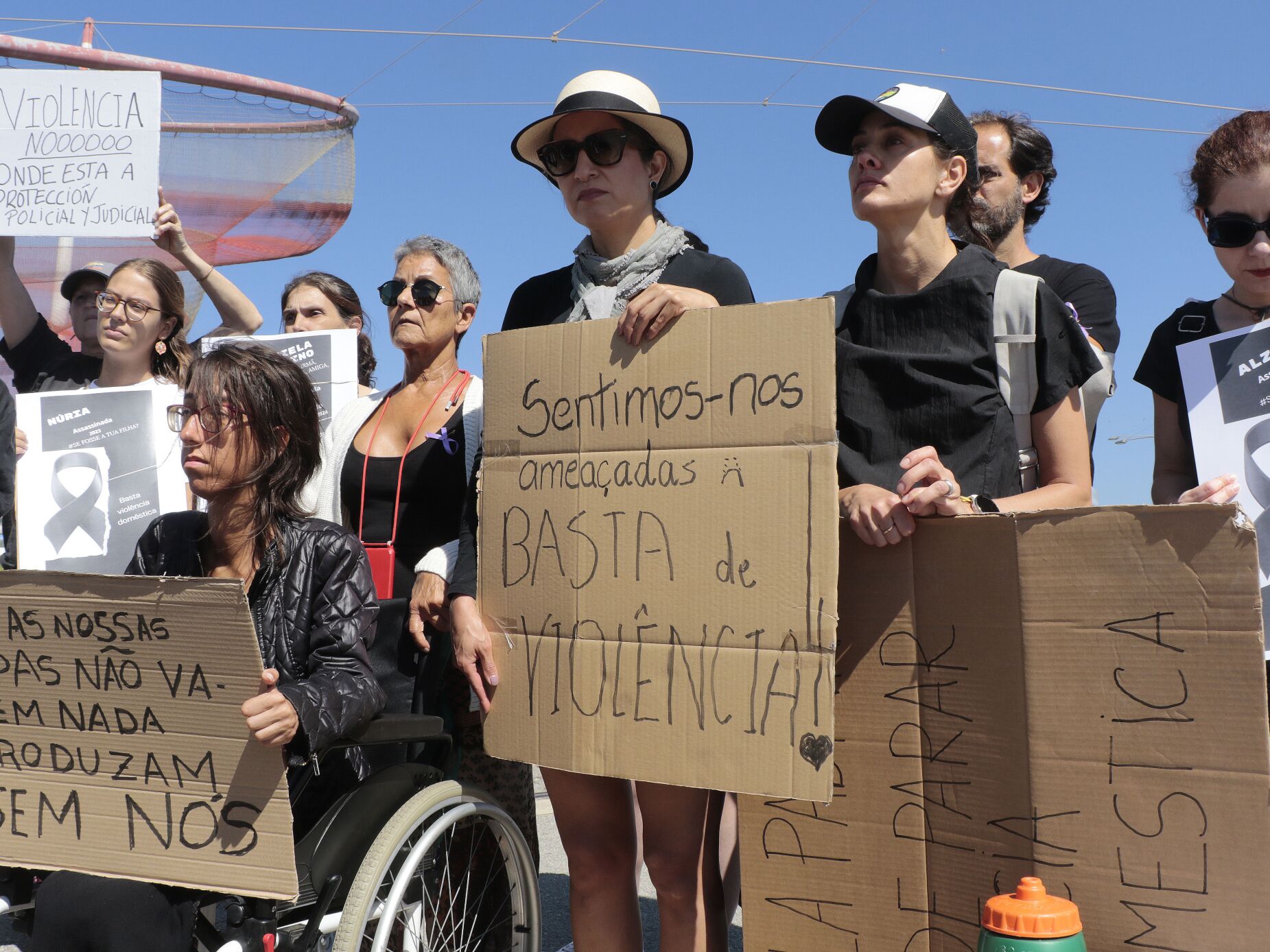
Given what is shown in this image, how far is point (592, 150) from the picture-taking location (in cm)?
248

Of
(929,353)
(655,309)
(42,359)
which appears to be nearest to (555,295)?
(655,309)

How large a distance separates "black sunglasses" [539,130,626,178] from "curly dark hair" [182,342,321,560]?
741 mm

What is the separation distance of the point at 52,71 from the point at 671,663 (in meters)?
3.25

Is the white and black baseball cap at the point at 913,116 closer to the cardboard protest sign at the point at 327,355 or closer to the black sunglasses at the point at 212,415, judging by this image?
the black sunglasses at the point at 212,415

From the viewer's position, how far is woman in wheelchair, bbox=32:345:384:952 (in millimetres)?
2361

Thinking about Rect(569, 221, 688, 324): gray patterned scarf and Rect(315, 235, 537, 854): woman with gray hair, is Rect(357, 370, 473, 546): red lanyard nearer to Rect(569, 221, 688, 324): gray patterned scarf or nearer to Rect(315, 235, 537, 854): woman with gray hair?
Rect(315, 235, 537, 854): woman with gray hair

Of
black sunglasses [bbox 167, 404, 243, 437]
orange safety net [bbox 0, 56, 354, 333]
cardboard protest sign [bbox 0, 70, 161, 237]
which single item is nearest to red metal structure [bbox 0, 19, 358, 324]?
orange safety net [bbox 0, 56, 354, 333]

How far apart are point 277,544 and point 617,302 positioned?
887 millimetres

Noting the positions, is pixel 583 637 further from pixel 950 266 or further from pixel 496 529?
pixel 950 266

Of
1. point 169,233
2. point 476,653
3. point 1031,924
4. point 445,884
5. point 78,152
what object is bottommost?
point 445,884

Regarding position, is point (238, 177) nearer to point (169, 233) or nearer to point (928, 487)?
point (169, 233)

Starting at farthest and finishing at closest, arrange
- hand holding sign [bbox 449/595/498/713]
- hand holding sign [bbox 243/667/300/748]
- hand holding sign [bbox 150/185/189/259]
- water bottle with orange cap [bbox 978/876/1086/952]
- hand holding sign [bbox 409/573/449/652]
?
hand holding sign [bbox 150/185/189/259] → hand holding sign [bbox 409/573/449/652] → hand holding sign [bbox 449/595/498/713] → hand holding sign [bbox 243/667/300/748] → water bottle with orange cap [bbox 978/876/1086/952]

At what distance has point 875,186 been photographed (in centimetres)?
221

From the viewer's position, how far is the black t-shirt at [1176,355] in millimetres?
2234
